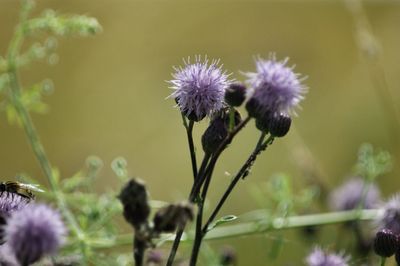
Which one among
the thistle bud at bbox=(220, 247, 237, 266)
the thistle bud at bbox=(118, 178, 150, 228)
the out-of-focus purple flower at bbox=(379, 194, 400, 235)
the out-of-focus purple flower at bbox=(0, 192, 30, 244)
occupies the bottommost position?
the thistle bud at bbox=(220, 247, 237, 266)

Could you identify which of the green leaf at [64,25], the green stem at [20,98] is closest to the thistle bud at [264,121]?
the green leaf at [64,25]

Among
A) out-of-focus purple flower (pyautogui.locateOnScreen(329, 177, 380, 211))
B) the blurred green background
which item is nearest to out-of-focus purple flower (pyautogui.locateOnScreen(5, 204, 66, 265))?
out-of-focus purple flower (pyautogui.locateOnScreen(329, 177, 380, 211))

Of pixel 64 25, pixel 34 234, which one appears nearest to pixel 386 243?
pixel 34 234

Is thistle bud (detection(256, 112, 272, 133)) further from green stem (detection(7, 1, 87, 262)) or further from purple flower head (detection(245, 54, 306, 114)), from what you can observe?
green stem (detection(7, 1, 87, 262))

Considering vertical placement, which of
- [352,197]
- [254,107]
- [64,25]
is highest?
[64,25]

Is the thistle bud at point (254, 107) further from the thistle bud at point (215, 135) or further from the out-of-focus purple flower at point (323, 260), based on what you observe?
the out-of-focus purple flower at point (323, 260)

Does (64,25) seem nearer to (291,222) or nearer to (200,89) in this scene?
(200,89)

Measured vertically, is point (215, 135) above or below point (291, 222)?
above
